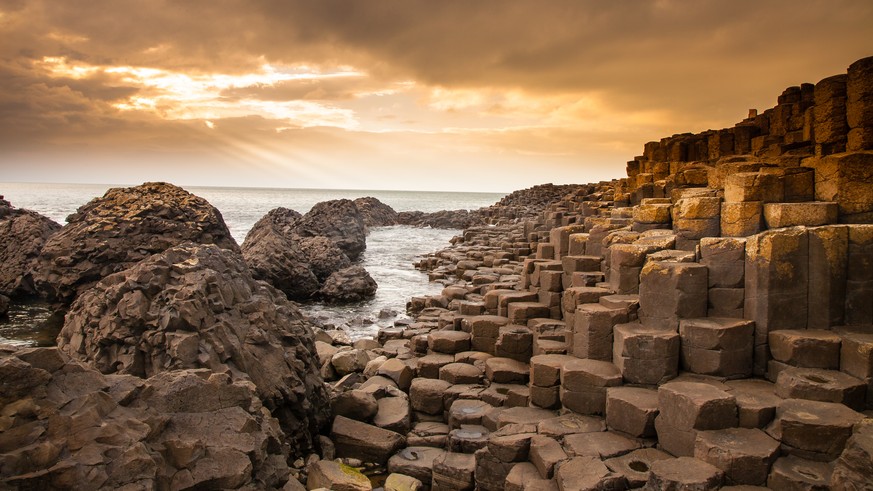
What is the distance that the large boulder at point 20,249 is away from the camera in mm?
15812

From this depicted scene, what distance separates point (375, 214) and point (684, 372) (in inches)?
2053

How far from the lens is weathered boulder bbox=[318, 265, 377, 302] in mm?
17875

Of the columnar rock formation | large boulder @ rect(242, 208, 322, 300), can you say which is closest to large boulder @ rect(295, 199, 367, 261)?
large boulder @ rect(242, 208, 322, 300)

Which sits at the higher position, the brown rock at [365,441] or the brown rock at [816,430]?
the brown rock at [816,430]

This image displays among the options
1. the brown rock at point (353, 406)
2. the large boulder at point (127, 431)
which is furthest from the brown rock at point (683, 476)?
the brown rock at point (353, 406)

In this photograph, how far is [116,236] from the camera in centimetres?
1320

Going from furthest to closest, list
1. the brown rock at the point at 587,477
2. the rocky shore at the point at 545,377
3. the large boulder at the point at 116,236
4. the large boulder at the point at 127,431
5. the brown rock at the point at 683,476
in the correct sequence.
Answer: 1. the large boulder at the point at 116,236
2. the brown rock at the point at 587,477
3. the brown rock at the point at 683,476
4. the rocky shore at the point at 545,377
5. the large boulder at the point at 127,431

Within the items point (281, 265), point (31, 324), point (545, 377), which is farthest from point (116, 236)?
point (545, 377)

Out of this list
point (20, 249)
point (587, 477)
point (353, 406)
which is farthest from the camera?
point (20, 249)

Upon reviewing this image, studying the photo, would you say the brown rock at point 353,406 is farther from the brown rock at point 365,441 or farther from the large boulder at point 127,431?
the large boulder at point 127,431

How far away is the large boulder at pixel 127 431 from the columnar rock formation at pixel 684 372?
2.54 m

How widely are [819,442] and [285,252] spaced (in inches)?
627

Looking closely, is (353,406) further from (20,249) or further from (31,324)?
(20,249)

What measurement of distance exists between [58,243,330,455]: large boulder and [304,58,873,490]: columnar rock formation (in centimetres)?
96
